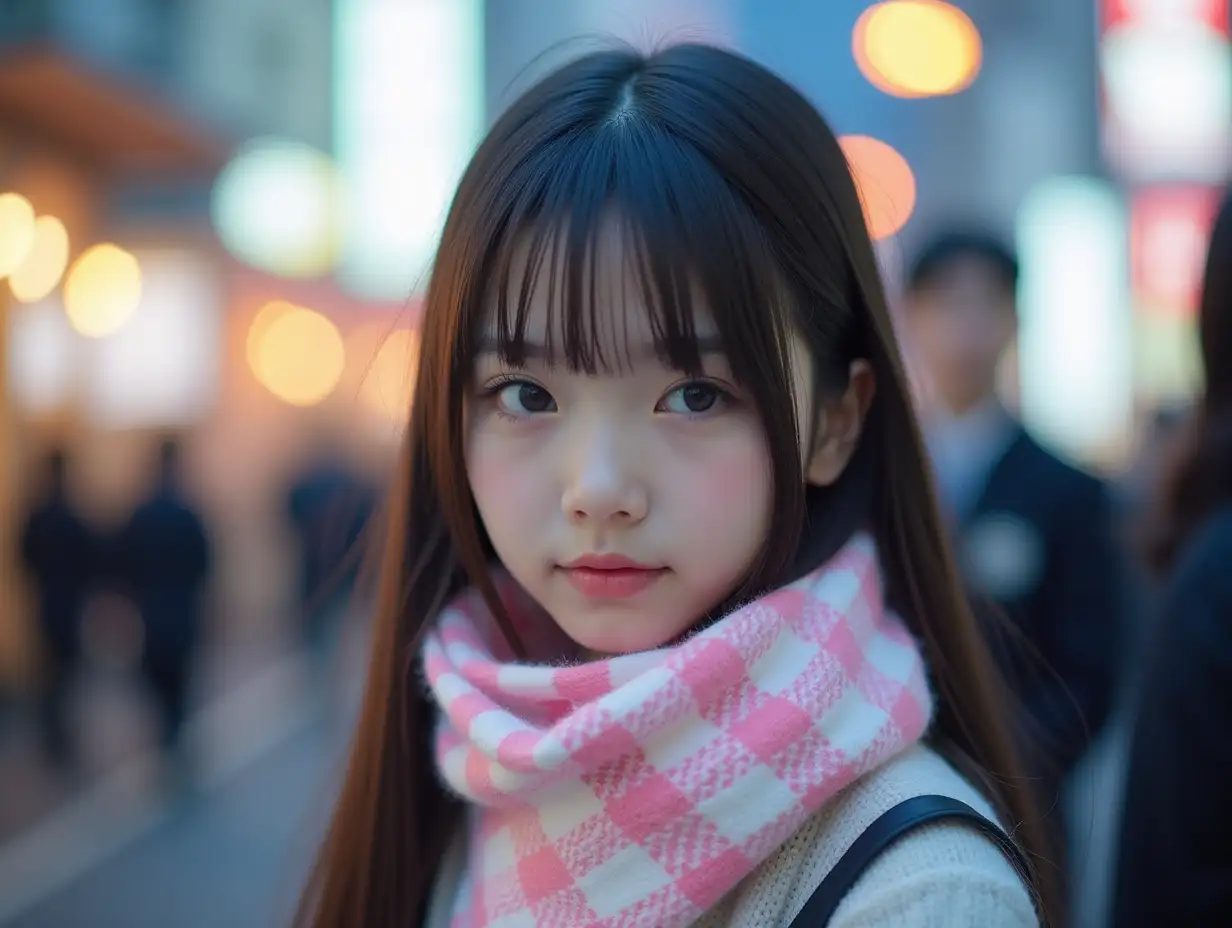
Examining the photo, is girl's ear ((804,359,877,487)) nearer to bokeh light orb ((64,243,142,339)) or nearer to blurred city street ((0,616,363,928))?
blurred city street ((0,616,363,928))

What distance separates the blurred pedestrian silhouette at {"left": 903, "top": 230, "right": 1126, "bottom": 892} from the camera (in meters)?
2.62

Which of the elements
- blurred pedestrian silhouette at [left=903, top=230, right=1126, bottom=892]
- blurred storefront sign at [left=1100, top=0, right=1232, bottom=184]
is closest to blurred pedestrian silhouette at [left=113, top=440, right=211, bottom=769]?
blurred pedestrian silhouette at [left=903, top=230, right=1126, bottom=892]

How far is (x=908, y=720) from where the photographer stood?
3.58 ft

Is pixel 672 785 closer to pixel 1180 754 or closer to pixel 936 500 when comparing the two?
pixel 936 500

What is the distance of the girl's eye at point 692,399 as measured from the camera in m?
1.11

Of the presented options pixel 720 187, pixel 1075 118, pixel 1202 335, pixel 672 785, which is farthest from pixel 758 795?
pixel 1075 118

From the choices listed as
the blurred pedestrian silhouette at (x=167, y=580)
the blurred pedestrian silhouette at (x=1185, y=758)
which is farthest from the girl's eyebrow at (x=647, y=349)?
the blurred pedestrian silhouette at (x=167, y=580)

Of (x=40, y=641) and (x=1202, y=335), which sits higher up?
(x=1202, y=335)

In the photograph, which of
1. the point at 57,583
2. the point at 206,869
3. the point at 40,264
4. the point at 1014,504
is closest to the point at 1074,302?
the point at 40,264

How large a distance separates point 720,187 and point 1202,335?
1.14m

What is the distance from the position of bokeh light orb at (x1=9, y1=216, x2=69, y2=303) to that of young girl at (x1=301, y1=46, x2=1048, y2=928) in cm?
758

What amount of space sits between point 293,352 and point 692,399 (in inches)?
572

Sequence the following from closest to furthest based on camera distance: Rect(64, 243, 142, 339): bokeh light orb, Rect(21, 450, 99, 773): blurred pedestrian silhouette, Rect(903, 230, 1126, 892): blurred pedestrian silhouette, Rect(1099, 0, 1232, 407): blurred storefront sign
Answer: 1. Rect(903, 230, 1126, 892): blurred pedestrian silhouette
2. Rect(21, 450, 99, 773): blurred pedestrian silhouette
3. Rect(64, 243, 142, 339): bokeh light orb
4. Rect(1099, 0, 1232, 407): blurred storefront sign

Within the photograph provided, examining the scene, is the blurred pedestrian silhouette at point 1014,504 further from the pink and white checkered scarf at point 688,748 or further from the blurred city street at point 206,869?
the blurred city street at point 206,869
